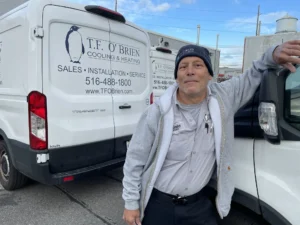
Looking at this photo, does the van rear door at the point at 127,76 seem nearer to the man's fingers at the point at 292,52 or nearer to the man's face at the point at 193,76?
the man's face at the point at 193,76

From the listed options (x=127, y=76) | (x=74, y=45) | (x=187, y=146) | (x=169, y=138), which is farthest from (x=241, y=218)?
(x=127, y=76)

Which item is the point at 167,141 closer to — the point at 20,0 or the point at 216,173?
the point at 216,173

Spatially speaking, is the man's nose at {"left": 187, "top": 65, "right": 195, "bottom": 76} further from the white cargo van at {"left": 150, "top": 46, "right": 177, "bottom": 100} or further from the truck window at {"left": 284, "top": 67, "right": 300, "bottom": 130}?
the white cargo van at {"left": 150, "top": 46, "right": 177, "bottom": 100}

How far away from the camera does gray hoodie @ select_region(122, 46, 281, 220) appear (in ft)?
5.32

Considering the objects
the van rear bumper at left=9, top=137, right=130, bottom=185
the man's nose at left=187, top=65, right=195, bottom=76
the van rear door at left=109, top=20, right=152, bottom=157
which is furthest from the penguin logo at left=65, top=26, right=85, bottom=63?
the man's nose at left=187, top=65, right=195, bottom=76

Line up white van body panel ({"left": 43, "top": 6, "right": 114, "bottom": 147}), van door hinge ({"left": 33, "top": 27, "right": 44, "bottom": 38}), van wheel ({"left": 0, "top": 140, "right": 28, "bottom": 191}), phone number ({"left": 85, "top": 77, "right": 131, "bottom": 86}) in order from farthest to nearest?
van wheel ({"left": 0, "top": 140, "right": 28, "bottom": 191})
phone number ({"left": 85, "top": 77, "right": 131, "bottom": 86})
white van body panel ({"left": 43, "top": 6, "right": 114, "bottom": 147})
van door hinge ({"left": 33, "top": 27, "right": 44, "bottom": 38})

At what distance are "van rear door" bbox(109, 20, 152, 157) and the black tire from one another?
2.09 metres

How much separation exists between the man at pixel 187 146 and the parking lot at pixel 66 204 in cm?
158

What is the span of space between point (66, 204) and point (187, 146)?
246 centimetres

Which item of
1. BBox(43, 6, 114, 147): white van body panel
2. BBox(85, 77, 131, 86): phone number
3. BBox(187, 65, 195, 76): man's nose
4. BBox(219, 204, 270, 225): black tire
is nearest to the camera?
BBox(187, 65, 195, 76): man's nose

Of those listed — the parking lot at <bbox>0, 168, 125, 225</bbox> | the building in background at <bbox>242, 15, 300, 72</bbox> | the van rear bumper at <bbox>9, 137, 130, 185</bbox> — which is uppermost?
the building in background at <bbox>242, 15, 300, 72</bbox>

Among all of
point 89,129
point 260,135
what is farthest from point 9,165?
point 260,135

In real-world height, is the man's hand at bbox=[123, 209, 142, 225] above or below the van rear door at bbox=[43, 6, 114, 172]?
below

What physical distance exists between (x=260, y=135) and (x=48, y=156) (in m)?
2.27
